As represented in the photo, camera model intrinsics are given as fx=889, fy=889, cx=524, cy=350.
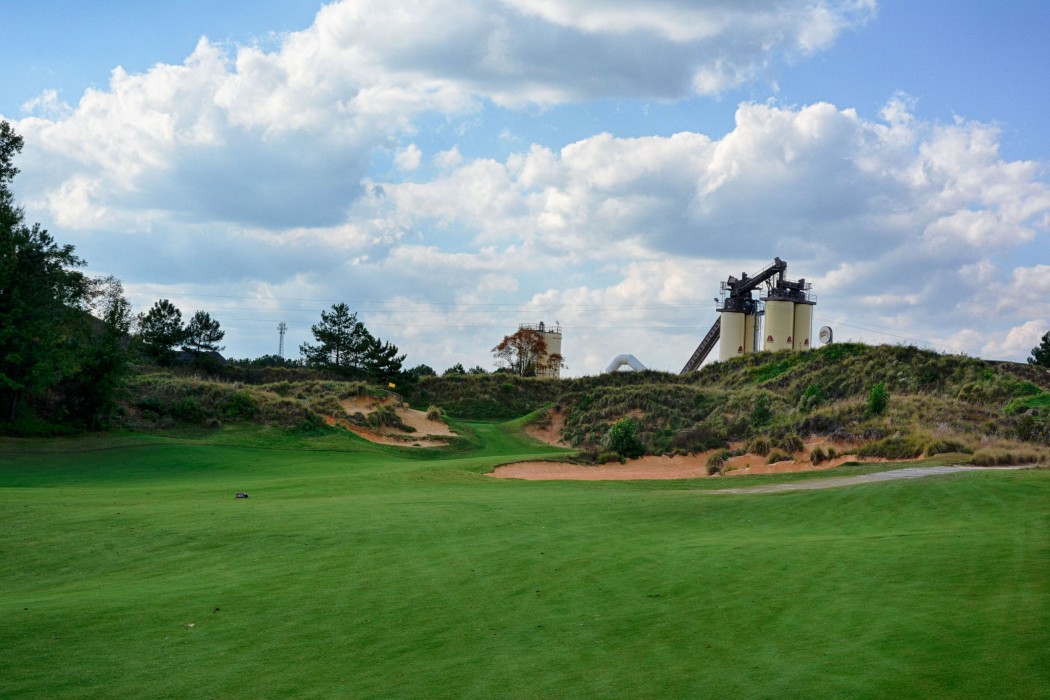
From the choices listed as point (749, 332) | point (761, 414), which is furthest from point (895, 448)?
point (749, 332)

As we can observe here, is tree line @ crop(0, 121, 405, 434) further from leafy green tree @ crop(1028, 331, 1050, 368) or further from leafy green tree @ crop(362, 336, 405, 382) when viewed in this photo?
leafy green tree @ crop(1028, 331, 1050, 368)

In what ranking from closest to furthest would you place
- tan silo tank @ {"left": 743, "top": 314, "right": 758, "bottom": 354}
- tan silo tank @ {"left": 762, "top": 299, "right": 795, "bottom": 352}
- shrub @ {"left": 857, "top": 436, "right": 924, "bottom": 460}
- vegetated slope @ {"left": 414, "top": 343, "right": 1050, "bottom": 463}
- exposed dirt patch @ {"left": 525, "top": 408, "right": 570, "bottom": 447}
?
shrub @ {"left": 857, "top": 436, "right": 924, "bottom": 460}, vegetated slope @ {"left": 414, "top": 343, "right": 1050, "bottom": 463}, exposed dirt patch @ {"left": 525, "top": 408, "right": 570, "bottom": 447}, tan silo tank @ {"left": 762, "top": 299, "right": 795, "bottom": 352}, tan silo tank @ {"left": 743, "top": 314, "right": 758, "bottom": 354}

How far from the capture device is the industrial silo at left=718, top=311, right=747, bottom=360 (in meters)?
85.4

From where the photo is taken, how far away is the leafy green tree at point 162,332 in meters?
70.6

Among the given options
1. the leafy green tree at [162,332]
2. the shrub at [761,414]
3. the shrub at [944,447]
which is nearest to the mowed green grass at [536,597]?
the shrub at [944,447]

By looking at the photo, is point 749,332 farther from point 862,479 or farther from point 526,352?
point 862,479

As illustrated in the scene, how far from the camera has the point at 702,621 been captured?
396 inches

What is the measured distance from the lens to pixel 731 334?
282 feet

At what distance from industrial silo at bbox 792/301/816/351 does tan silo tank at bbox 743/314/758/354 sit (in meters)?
4.29

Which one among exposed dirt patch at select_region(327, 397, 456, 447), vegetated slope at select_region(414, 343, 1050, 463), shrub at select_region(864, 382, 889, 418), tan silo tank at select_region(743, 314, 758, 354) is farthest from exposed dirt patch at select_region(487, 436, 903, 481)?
tan silo tank at select_region(743, 314, 758, 354)

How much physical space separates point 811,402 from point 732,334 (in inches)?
1628

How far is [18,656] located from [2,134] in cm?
4472

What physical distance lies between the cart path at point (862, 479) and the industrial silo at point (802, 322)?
188ft

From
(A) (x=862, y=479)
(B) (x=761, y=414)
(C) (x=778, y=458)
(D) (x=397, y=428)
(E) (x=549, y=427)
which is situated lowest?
(A) (x=862, y=479)
